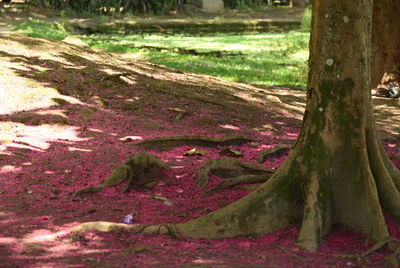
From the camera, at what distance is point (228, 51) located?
19.1 m

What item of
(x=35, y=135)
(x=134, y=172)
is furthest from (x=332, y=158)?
(x=35, y=135)

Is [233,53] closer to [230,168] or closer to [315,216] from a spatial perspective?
[230,168]

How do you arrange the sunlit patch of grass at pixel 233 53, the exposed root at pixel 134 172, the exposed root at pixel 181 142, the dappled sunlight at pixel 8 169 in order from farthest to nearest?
the sunlit patch of grass at pixel 233 53, the exposed root at pixel 181 142, the dappled sunlight at pixel 8 169, the exposed root at pixel 134 172

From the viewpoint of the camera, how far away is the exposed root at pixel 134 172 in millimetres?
6488

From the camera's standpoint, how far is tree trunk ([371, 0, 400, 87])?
500 inches

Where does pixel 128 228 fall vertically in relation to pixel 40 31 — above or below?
below

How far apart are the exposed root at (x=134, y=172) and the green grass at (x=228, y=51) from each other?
25.0ft

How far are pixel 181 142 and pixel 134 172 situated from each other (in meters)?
1.57

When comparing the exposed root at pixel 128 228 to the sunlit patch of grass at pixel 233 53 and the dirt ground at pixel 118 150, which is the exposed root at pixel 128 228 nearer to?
the dirt ground at pixel 118 150

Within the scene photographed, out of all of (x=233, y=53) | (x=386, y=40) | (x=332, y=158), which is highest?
(x=386, y=40)

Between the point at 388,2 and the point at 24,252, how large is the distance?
32.1 ft

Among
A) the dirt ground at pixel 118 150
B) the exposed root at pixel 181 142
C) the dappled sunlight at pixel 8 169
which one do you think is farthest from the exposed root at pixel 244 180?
the dappled sunlight at pixel 8 169

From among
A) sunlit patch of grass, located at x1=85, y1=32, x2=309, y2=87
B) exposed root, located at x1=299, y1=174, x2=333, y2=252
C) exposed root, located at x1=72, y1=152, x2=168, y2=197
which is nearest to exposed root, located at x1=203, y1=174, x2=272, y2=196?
exposed root, located at x1=72, y1=152, x2=168, y2=197

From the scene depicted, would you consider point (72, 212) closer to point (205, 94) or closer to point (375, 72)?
point (205, 94)
